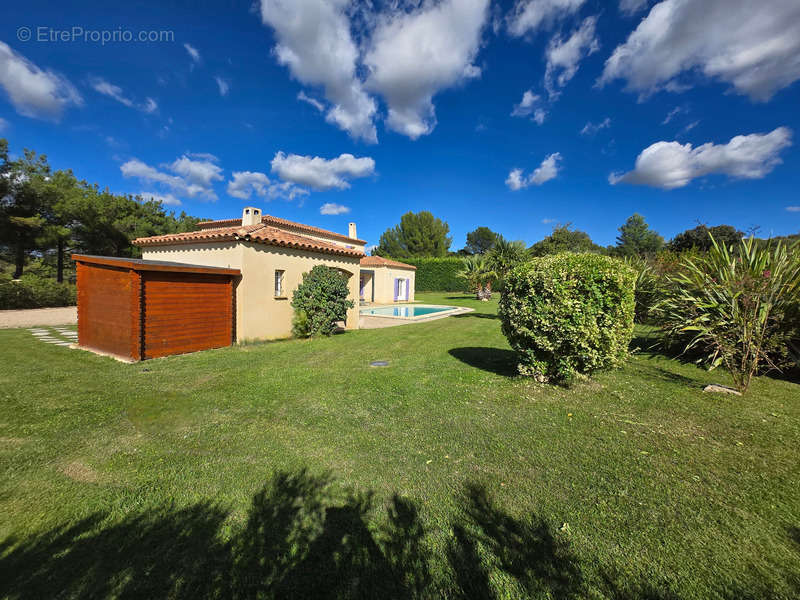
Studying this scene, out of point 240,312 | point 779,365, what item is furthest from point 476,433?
point 240,312

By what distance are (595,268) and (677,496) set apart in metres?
3.50

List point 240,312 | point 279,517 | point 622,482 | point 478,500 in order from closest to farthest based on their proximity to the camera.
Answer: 1. point 279,517
2. point 478,500
3. point 622,482
4. point 240,312

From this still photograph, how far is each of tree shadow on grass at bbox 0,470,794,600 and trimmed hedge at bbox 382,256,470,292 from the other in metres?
35.8

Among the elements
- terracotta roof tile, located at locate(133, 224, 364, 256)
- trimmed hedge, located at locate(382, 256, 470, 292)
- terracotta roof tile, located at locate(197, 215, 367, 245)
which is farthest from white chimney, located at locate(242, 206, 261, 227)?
trimmed hedge, located at locate(382, 256, 470, 292)

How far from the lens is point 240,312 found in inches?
401

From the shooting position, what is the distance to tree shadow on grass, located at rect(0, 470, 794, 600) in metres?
2.00

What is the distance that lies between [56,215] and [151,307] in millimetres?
22123

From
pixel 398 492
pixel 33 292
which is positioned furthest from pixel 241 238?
pixel 33 292

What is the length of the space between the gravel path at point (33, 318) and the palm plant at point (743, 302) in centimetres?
2323

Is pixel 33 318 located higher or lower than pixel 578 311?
lower

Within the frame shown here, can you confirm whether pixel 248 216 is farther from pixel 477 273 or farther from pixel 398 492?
pixel 398 492

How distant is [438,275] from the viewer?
126 feet

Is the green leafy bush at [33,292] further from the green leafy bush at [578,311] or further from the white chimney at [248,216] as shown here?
the green leafy bush at [578,311]

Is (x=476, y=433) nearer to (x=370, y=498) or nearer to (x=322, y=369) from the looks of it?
(x=370, y=498)
